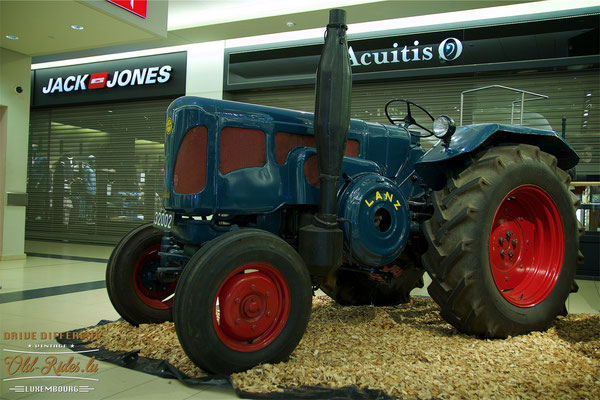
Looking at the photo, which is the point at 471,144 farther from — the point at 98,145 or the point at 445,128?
the point at 98,145

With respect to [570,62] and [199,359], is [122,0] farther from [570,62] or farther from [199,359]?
[570,62]

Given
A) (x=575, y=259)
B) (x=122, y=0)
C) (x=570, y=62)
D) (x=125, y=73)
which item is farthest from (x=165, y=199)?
(x=125, y=73)

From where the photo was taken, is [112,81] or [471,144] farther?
[112,81]

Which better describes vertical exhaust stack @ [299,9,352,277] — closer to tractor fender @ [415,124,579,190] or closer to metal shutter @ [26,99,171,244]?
tractor fender @ [415,124,579,190]

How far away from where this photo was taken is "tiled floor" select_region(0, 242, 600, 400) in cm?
210

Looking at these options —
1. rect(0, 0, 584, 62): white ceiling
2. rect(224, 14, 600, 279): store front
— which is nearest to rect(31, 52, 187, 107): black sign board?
rect(0, 0, 584, 62): white ceiling

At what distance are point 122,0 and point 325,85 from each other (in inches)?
160

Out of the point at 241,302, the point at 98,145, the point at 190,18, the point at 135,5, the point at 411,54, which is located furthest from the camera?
the point at 98,145

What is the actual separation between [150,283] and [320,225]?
129 centimetres

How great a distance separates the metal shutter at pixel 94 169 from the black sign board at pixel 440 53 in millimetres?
2122

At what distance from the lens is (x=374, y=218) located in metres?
2.89

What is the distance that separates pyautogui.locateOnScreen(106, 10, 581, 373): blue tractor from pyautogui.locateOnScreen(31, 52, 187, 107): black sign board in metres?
6.07

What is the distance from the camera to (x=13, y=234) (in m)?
6.93

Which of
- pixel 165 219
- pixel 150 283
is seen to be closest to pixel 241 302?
pixel 165 219
